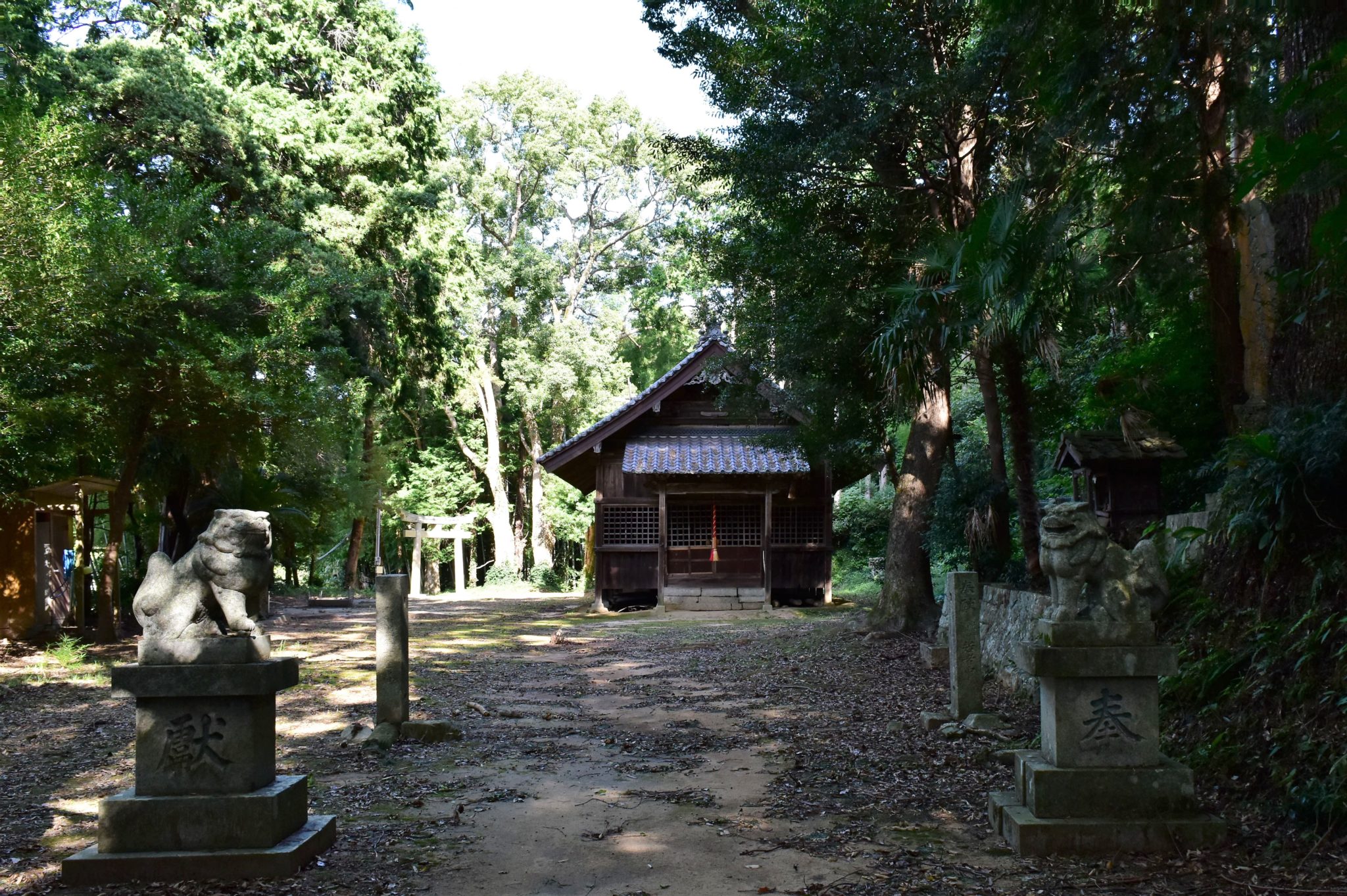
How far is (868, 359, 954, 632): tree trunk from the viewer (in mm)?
13375

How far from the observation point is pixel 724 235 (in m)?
15.3

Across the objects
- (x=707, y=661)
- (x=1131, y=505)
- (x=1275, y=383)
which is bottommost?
(x=707, y=661)

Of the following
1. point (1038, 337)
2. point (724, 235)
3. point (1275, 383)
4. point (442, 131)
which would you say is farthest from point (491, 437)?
point (1275, 383)

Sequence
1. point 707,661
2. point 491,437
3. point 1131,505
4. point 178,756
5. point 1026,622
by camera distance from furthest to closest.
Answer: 1. point 491,437
2. point 707,661
3. point 1131,505
4. point 1026,622
5. point 178,756

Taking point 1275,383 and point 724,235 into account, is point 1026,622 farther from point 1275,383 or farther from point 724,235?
point 724,235

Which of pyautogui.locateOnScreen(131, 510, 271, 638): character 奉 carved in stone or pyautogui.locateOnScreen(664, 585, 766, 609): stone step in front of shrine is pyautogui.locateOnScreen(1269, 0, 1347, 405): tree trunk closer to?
pyautogui.locateOnScreen(131, 510, 271, 638): character 奉 carved in stone

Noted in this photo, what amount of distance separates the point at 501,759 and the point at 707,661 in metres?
6.04

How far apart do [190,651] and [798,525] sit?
1811cm

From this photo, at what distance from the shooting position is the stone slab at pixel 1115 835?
15.7 feet

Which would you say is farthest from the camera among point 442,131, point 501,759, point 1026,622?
point 442,131

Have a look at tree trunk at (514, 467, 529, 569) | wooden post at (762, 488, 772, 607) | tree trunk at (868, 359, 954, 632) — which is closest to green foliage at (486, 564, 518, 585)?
tree trunk at (514, 467, 529, 569)

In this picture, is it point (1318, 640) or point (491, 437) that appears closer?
point (1318, 640)

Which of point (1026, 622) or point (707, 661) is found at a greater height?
point (1026, 622)

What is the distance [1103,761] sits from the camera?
4.98 meters
